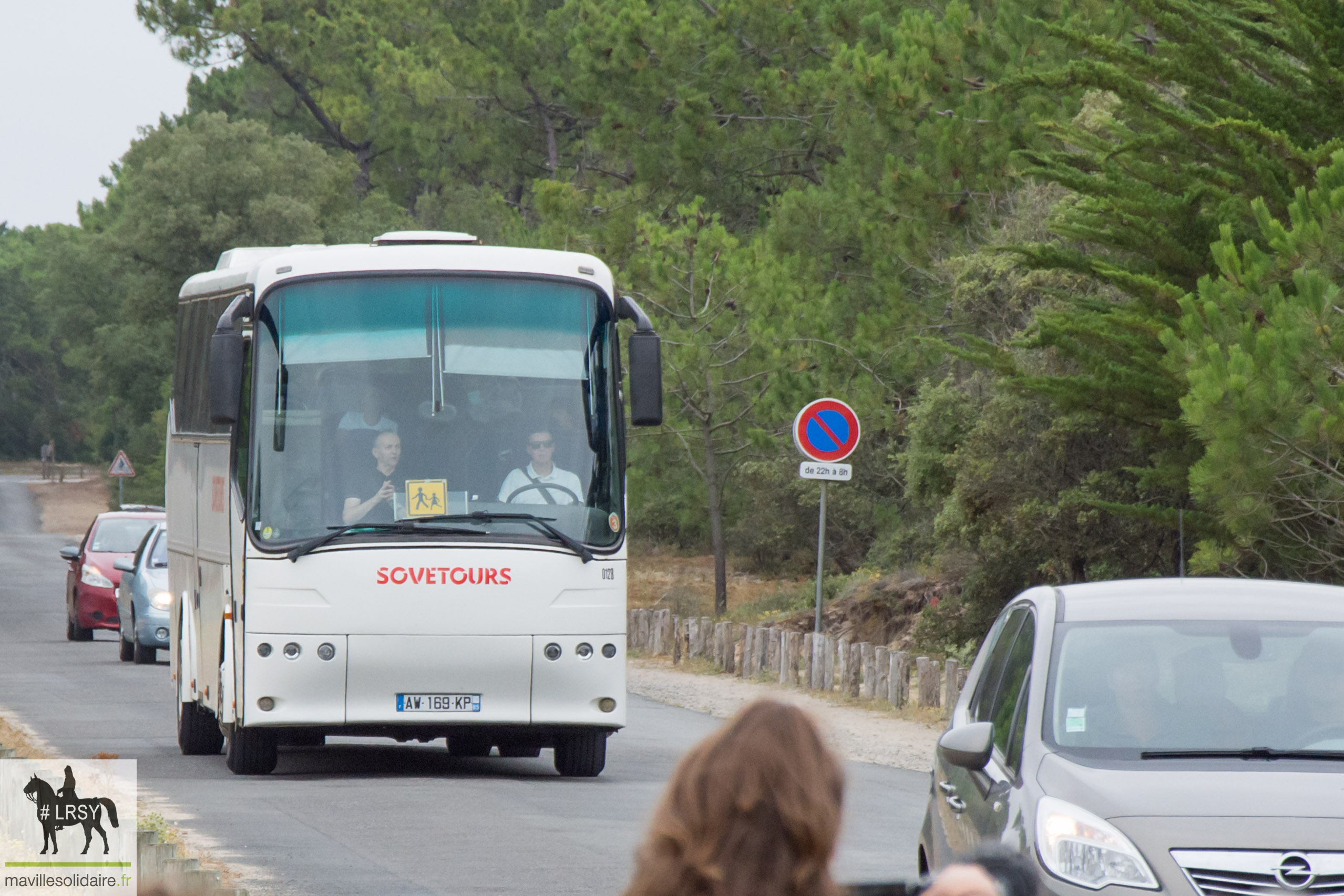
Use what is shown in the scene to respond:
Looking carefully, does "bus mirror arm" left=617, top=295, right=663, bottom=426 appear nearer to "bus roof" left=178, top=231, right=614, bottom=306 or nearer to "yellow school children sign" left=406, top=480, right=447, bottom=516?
"bus roof" left=178, top=231, right=614, bottom=306

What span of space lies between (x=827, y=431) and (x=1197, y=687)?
15.7 m

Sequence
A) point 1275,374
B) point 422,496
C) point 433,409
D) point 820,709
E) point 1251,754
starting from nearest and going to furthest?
point 1251,754
point 422,496
point 433,409
point 1275,374
point 820,709

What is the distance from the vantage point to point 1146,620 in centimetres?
684

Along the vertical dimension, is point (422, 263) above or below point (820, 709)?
above

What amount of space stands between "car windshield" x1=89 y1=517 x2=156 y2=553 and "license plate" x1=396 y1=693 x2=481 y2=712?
17820 mm

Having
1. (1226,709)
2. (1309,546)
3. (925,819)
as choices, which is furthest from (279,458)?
(1309,546)

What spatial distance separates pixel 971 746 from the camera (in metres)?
6.50

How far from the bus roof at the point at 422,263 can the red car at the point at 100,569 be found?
16.0 m

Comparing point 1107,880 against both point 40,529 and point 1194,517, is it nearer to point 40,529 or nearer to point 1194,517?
point 1194,517

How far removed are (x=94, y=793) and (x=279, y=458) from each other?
3.33 meters

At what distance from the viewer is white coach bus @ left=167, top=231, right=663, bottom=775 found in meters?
12.5

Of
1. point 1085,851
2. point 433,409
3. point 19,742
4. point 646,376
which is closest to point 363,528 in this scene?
point 433,409

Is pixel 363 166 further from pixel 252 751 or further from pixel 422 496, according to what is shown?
pixel 422 496

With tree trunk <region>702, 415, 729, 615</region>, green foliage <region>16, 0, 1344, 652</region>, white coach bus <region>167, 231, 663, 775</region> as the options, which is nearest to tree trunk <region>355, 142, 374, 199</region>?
green foliage <region>16, 0, 1344, 652</region>
